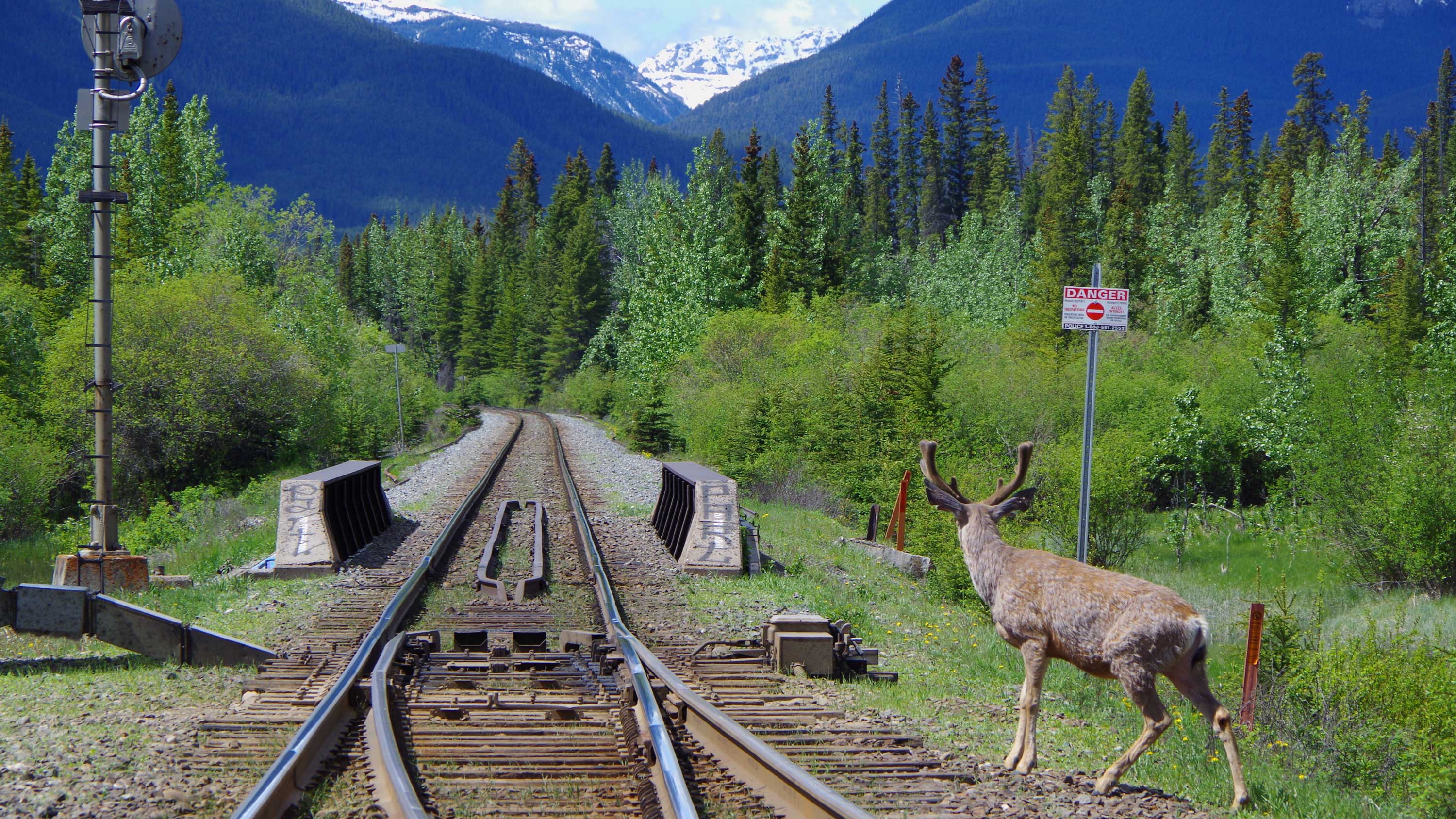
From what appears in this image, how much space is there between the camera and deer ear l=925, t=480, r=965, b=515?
6535 millimetres

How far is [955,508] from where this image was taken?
6.60 meters

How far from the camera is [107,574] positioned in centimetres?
1082

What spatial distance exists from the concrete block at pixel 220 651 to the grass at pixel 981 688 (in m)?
3.90

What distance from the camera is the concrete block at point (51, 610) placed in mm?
8102

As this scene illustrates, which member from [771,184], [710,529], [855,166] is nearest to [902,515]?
[710,529]

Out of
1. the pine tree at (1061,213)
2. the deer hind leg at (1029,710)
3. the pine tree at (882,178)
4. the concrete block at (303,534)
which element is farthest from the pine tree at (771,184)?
the deer hind leg at (1029,710)

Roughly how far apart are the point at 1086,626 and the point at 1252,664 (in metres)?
3.26

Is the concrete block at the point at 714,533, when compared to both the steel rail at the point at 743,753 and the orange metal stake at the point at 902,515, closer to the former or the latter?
the steel rail at the point at 743,753

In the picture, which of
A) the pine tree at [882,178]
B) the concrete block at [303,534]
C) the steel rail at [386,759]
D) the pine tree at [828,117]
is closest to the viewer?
the steel rail at [386,759]

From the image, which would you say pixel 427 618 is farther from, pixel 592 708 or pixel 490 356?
pixel 490 356

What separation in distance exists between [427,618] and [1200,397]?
32.2m

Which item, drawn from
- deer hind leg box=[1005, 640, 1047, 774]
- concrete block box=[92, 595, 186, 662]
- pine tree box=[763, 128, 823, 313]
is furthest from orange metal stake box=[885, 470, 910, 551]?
pine tree box=[763, 128, 823, 313]

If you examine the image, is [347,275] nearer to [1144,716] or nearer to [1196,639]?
[1144,716]

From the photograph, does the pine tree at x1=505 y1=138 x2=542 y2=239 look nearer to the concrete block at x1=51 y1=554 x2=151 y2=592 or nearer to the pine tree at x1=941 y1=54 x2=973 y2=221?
the pine tree at x1=941 y1=54 x2=973 y2=221
